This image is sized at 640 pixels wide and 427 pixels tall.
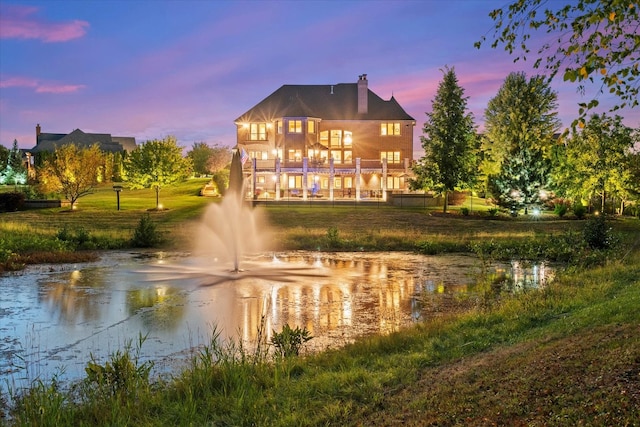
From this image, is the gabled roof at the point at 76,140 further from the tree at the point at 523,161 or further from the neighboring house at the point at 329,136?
the tree at the point at 523,161

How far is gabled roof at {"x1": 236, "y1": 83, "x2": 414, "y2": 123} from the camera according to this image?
63719mm

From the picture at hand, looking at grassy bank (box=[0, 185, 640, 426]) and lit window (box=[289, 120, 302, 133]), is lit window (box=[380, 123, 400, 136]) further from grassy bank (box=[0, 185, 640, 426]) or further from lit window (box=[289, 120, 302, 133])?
grassy bank (box=[0, 185, 640, 426])

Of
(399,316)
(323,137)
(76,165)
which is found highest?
(323,137)

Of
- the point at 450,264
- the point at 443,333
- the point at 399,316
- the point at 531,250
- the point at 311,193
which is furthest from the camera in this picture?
the point at 311,193

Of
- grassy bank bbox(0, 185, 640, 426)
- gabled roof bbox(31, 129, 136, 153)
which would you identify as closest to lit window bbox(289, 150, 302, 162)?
grassy bank bbox(0, 185, 640, 426)

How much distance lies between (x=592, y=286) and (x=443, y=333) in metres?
5.49

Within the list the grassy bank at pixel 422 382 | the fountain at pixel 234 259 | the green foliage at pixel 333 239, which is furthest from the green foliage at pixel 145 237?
the grassy bank at pixel 422 382

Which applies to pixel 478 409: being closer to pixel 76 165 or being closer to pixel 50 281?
pixel 50 281

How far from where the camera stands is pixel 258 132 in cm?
6431

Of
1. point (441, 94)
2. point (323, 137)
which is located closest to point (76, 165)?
point (323, 137)

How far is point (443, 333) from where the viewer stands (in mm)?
10516

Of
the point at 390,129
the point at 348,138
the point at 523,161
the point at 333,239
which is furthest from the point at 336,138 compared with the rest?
the point at 333,239

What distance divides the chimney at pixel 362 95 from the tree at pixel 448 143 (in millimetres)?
17277

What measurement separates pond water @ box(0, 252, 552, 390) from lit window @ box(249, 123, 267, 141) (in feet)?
141
